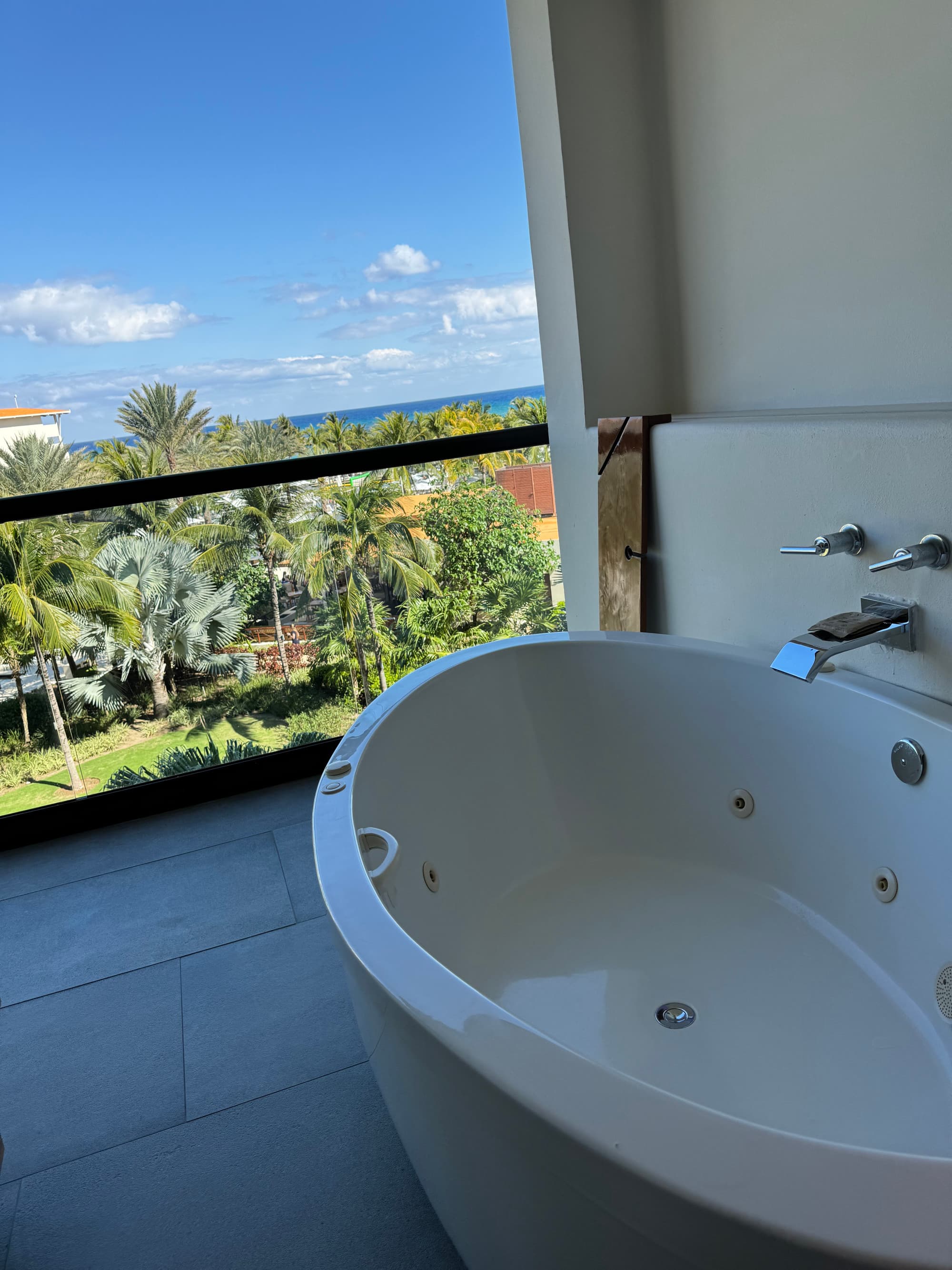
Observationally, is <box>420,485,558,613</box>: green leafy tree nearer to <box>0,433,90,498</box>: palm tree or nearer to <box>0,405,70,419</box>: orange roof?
<box>0,433,90,498</box>: palm tree

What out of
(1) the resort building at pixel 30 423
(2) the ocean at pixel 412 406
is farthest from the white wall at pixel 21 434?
(2) the ocean at pixel 412 406

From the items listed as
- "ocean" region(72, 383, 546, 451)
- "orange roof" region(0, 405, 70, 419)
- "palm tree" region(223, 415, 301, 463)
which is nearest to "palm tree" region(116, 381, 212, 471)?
"palm tree" region(223, 415, 301, 463)

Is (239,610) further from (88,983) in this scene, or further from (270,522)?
(88,983)

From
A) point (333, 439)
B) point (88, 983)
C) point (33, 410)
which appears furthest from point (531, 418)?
→ point (33, 410)

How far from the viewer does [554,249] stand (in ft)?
7.88

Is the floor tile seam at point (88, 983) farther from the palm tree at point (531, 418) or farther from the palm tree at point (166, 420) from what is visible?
the palm tree at point (166, 420)

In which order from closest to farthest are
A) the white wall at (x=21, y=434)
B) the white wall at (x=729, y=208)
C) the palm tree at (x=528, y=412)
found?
the white wall at (x=729, y=208), the palm tree at (x=528, y=412), the white wall at (x=21, y=434)

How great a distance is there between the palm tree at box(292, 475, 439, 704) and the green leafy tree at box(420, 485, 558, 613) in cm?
10

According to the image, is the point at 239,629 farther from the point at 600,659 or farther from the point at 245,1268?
the point at 245,1268

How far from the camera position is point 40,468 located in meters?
5.59

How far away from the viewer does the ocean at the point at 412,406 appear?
18.5 metres

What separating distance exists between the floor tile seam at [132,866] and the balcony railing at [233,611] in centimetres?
30

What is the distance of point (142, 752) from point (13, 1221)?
57.3 inches

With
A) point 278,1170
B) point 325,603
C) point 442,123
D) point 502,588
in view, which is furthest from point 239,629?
point 442,123
